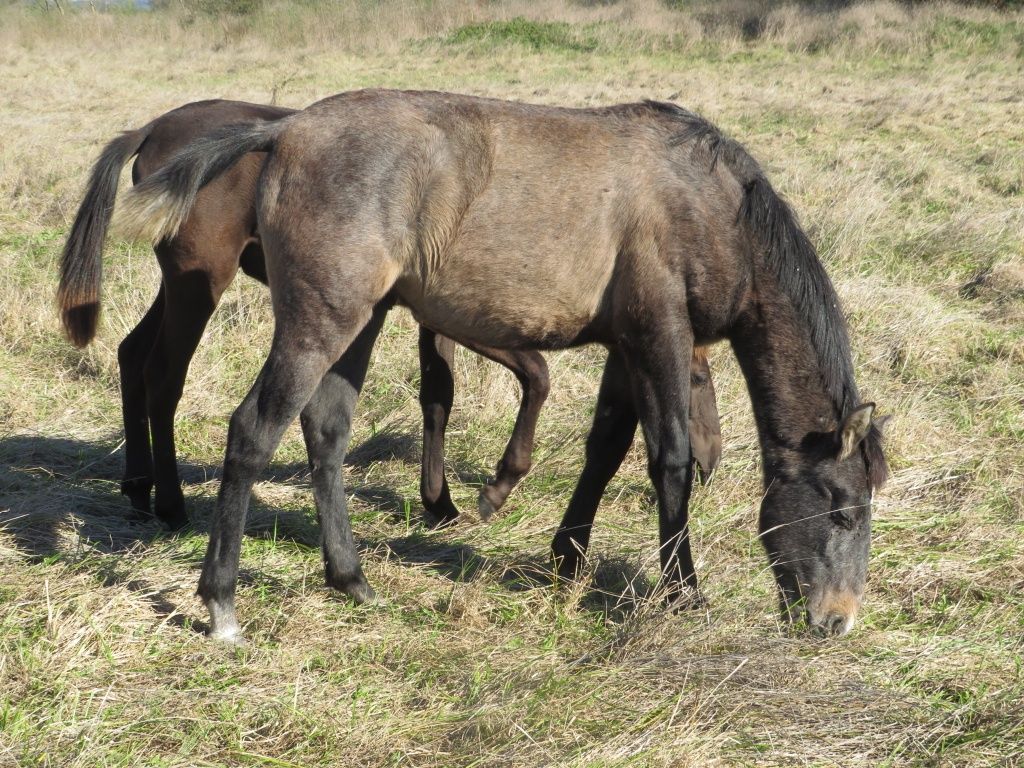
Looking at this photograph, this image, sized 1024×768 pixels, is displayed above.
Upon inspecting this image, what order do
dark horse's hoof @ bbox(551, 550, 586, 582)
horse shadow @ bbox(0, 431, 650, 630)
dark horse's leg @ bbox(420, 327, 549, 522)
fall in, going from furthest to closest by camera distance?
dark horse's leg @ bbox(420, 327, 549, 522), dark horse's hoof @ bbox(551, 550, 586, 582), horse shadow @ bbox(0, 431, 650, 630)

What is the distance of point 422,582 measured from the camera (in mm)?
4016

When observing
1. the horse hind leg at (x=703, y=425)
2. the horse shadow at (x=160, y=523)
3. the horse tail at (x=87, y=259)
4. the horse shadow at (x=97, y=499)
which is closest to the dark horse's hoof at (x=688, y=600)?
the horse shadow at (x=160, y=523)

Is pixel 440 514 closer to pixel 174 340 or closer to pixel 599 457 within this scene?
pixel 599 457

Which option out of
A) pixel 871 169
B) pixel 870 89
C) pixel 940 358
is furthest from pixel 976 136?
pixel 940 358

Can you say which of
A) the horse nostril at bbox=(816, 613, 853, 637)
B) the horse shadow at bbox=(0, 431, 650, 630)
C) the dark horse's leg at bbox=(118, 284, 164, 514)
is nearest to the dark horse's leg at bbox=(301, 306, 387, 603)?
the horse shadow at bbox=(0, 431, 650, 630)

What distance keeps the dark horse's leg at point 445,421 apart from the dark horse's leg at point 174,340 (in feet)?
3.30

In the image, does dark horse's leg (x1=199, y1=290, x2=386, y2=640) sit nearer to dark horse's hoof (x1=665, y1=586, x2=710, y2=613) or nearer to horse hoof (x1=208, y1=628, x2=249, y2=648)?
horse hoof (x1=208, y1=628, x2=249, y2=648)

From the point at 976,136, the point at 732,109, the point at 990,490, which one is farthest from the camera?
the point at 732,109

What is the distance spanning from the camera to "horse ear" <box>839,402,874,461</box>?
3.45 meters

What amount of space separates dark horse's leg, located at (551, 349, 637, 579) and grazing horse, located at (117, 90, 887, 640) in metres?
0.27

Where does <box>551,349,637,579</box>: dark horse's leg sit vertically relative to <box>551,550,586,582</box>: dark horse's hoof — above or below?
above

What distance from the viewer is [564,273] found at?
3.64 m

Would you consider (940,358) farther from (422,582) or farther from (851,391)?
(422,582)

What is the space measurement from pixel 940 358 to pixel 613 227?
3370 millimetres
